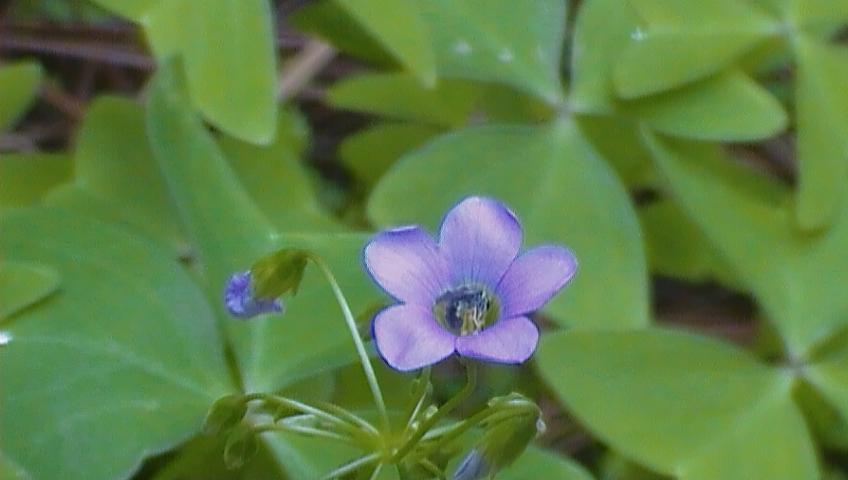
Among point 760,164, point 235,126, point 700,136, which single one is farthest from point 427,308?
point 760,164

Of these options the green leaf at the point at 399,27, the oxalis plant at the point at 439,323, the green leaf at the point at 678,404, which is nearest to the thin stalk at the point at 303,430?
the oxalis plant at the point at 439,323

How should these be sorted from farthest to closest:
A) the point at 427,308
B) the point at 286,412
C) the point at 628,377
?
the point at 628,377 → the point at 286,412 → the point at 427,308

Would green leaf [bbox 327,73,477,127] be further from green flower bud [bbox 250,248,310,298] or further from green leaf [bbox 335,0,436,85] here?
→ green flower bud [bbox 250,248,310,298]

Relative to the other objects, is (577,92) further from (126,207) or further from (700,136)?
(126,207)

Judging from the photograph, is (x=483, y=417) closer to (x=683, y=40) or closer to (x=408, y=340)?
(x=408, y=340)

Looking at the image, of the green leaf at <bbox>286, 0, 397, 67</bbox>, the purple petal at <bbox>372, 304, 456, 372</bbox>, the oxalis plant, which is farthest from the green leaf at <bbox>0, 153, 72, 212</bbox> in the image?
the purple petal at <bbox>372, 304, 456, 372</bbox>

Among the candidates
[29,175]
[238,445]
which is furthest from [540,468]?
[29,175]

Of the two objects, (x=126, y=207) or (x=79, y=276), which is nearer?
(x=79, y=276)

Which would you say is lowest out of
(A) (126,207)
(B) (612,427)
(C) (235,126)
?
(B) (612,427)
